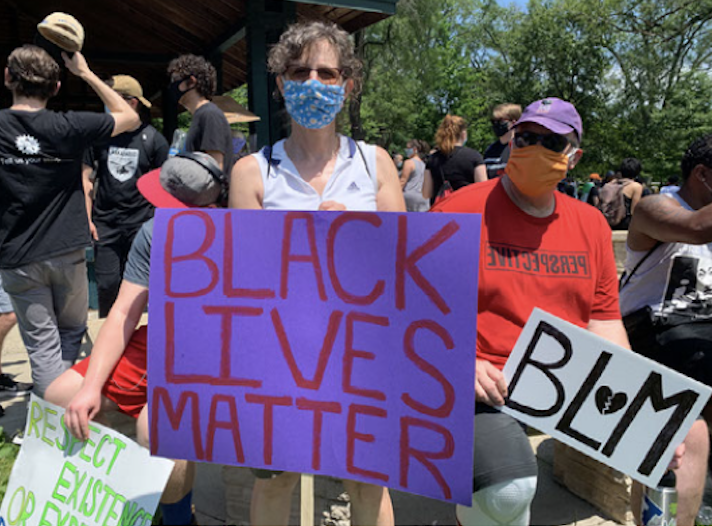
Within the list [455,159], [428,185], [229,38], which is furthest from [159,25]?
[455,159]

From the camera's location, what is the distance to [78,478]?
6.11 ft

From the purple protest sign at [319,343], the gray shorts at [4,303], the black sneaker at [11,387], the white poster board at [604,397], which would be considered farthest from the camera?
the black sneaker at [11,387]

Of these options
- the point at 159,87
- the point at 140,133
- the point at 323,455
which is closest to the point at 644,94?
the point at 159,87

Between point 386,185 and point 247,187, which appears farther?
point 386,185

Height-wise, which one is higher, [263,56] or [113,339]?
[263,56]

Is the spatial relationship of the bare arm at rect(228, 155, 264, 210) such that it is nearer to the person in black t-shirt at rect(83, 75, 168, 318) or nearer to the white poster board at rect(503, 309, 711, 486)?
the white poster board at rect(503, 309, 711, 486)

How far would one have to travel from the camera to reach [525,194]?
2.05 meters

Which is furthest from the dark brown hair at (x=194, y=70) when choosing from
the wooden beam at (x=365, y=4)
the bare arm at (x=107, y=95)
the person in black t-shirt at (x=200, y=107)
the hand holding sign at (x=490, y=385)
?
the hand holding sign at (x=490, y=385)

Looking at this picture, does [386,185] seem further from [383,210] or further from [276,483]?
[276,483]

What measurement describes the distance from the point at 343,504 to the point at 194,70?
2592 mm

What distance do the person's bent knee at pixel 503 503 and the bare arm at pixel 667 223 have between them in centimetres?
114

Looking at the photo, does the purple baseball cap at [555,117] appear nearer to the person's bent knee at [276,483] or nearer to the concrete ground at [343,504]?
the person's bent knee at [276,483]

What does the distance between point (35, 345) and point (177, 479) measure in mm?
1311

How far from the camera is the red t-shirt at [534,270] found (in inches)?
78.0
